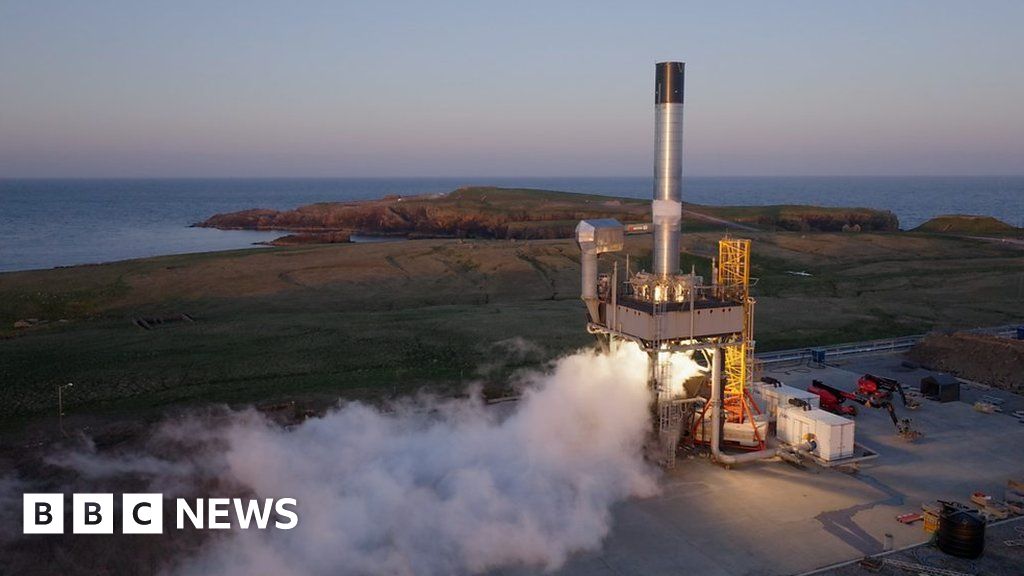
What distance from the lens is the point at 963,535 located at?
21.7m

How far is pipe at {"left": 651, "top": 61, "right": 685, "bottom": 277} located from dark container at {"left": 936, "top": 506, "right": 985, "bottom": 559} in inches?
509

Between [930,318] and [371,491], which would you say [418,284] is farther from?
[371,491]

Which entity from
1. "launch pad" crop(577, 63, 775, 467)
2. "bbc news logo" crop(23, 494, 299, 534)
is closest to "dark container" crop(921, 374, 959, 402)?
"launch pad" crop(577, 63, 775, 467)

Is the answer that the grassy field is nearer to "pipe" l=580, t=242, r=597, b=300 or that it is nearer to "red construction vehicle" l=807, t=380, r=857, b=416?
"pipe" l=580, t=242, r=597, b=300

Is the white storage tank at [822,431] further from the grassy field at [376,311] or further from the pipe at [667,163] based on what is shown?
the grassy field at [376,311]

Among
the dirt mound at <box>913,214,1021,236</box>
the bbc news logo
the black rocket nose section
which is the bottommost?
the bbc news logo

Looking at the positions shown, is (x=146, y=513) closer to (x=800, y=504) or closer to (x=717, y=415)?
(x=717, y=415)

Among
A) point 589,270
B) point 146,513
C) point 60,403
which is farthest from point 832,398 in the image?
point 60,403

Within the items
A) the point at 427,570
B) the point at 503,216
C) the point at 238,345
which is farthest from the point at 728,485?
the point at 503,216

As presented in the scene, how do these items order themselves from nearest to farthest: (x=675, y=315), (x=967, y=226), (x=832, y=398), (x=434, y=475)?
(x=434, y=475), (x=675, y=315), (x=832, y=398), (x=967, y=226)

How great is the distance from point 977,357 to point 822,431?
20.2m

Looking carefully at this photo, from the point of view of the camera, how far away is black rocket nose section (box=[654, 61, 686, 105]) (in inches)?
1155

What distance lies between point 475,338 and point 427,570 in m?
28.9

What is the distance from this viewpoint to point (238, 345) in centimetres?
4750
